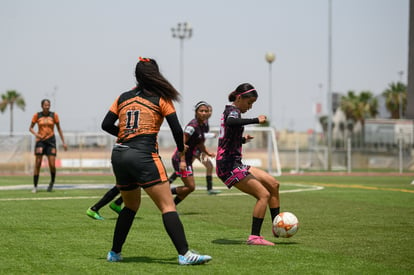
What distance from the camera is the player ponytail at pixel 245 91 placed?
8.80 meters

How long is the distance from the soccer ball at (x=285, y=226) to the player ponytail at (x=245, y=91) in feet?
5.24

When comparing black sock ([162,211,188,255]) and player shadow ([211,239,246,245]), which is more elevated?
black sock ([162,211,188,255])

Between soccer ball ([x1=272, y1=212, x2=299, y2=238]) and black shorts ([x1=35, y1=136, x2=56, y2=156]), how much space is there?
1008cm

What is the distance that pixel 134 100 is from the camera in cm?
691

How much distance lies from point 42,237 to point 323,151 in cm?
3953

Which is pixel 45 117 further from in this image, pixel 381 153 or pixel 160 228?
pixel 381 153

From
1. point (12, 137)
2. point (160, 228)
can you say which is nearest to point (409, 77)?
point (160, 228)

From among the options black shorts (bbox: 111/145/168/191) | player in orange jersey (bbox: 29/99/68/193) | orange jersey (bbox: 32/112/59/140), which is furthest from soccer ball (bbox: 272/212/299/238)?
orange jersey (bbox: 32/112/59/140)

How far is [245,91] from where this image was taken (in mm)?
8805

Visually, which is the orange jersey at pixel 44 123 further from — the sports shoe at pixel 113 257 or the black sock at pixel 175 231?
the black sock at pixel 175 231

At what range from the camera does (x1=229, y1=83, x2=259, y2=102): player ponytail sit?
8.80m

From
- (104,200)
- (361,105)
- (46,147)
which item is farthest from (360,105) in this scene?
(104,200)

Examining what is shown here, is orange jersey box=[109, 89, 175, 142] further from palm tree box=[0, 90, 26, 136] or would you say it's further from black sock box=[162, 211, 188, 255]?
palm tree box=[0, 90, 26, 136]

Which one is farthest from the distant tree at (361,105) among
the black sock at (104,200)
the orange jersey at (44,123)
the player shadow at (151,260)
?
the player shadow at (151,260)
